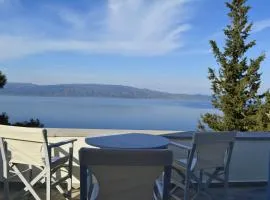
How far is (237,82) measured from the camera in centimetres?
1903

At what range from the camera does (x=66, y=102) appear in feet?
42.7

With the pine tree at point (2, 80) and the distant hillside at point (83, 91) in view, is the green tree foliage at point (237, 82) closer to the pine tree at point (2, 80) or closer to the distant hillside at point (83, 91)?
the distant hillside at point (83, 91)

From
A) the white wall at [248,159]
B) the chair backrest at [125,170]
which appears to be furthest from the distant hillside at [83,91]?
the chair backrest at [125,170]

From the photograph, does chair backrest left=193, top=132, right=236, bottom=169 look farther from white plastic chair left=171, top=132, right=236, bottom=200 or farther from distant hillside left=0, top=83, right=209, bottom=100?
distant hillside left=0, top=83, right=209, bottom=100

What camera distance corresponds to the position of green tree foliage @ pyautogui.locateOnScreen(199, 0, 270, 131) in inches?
724

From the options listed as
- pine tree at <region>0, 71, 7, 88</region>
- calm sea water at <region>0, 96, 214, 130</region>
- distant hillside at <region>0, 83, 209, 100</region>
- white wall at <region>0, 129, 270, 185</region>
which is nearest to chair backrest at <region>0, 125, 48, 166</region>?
white wall at <region>0, 129, 270, 185</region>

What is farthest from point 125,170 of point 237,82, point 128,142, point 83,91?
point 237,82

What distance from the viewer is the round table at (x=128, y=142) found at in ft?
9.07

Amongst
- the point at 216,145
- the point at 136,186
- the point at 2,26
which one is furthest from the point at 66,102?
the point at 136,186

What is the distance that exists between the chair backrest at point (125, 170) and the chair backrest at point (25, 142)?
1.26 m

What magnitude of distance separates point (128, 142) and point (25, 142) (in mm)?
955

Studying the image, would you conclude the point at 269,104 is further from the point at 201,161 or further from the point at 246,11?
the point at 201,161

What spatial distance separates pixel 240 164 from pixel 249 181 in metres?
0.26

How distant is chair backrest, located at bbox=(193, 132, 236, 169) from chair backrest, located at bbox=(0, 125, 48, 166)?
1337 millimetres
